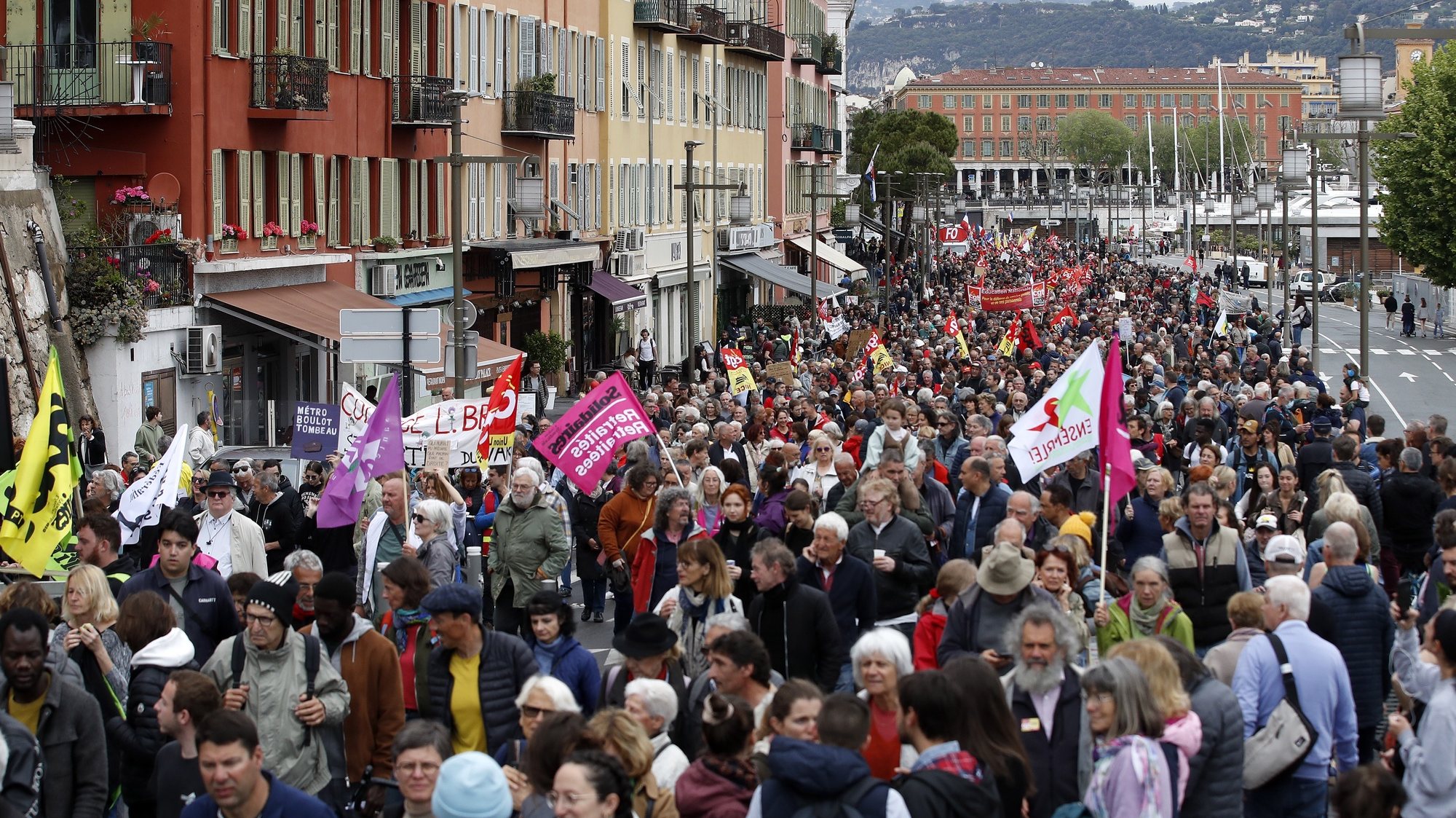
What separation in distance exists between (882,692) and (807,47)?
69964 millimetres

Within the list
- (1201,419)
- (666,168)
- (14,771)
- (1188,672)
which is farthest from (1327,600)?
(666,168)

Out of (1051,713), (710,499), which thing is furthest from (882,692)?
(710,499)

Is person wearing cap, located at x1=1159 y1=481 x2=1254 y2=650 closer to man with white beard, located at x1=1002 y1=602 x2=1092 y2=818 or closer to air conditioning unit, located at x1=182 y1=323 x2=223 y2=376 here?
man with white beard, located at x1=1002 y1=602 x2=1092 y2=818

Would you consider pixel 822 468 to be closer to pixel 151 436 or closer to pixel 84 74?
pixel 151 436

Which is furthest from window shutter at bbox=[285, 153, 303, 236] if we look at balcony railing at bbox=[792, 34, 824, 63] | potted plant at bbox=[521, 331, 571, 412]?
balcony railing at bbox=[792, 34, 824, 63]

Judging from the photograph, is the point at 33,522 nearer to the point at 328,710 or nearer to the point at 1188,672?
the point at 328,710

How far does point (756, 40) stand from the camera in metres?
64.0

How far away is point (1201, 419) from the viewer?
1889 centimetres

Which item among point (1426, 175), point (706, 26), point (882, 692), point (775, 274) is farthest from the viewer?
point (1426, 175)

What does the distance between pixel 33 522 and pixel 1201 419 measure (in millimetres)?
10615

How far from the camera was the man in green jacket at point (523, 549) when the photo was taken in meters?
13.2

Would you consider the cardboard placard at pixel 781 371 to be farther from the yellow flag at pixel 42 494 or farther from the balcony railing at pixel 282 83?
the yellow flag at pixel 42 494

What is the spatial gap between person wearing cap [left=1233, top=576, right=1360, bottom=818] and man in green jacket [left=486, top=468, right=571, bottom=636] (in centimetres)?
568

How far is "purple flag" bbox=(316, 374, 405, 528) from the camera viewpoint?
46.8 feet
